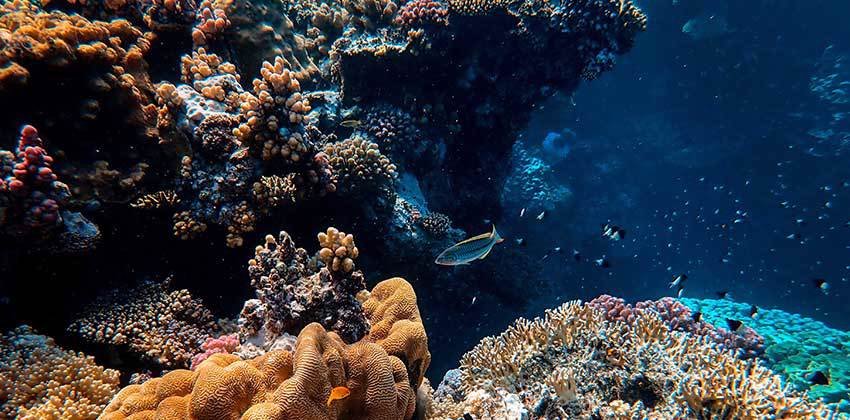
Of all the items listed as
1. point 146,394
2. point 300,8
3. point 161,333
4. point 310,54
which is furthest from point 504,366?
point 300,8

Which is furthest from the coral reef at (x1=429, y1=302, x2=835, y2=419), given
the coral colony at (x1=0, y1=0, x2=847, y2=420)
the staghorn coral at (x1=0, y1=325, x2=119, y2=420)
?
the staghorn coral at (x1=0, y1=325, x2=119, y2=420)

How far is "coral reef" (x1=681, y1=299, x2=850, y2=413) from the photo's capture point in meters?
7.30

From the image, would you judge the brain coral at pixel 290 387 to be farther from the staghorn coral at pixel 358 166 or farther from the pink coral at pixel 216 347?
the staghorn coral at pixel 358 166

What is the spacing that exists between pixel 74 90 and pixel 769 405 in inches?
281

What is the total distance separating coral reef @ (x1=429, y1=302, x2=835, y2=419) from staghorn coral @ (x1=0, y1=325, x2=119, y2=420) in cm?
297

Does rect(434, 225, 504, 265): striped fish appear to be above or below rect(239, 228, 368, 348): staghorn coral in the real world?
below

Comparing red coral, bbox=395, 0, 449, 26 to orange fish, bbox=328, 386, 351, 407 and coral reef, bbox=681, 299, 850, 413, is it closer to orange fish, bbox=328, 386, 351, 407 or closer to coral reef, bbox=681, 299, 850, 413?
orange fish, bbox=328, 386, 351, 407

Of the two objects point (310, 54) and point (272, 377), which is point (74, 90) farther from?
point (310, 54)

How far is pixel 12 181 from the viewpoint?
3.35 m

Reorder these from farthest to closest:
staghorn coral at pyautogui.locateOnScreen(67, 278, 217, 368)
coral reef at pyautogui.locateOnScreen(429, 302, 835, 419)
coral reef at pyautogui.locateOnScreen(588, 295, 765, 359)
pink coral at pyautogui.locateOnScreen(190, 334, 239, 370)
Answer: coral reef at pyautogui.locateOnScreen(588, 295, 765, 359), staghorn coral at pyautogui.locateOnScreen(67, 278, 217, 368), pink coral at pyautogui.locateOnScreen(190, 334, 239, 370), coral reef at pyautogui.locateOnScreen(429, 302, 835, 419)

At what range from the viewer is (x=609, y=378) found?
3721 millimetres

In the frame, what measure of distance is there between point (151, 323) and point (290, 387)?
2678mm

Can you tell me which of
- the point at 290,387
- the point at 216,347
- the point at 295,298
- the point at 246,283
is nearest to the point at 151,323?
the point at 216,347

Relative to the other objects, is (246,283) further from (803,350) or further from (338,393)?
(803,350)
